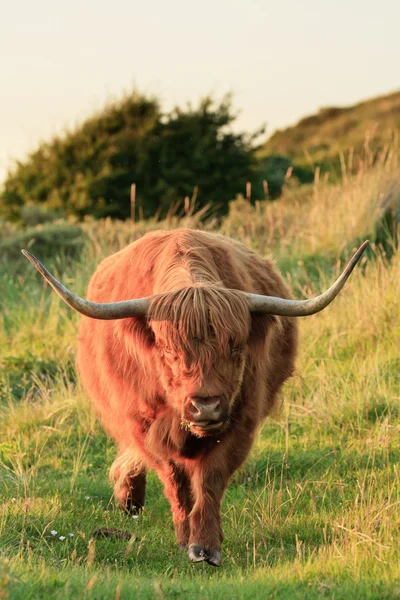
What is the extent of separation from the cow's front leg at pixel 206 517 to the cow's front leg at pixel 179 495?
163 mm

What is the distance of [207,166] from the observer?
24.7m

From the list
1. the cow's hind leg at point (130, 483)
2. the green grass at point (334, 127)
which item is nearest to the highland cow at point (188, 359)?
the cow's hind leg at point (130, 483)

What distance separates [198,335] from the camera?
14.6ft

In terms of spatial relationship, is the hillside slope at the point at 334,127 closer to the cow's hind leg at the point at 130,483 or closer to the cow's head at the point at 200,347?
the cow's hind leg at the point at 130,483

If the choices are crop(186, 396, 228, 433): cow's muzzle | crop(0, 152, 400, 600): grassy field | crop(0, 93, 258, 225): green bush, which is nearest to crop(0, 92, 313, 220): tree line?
crop(0, 93, 258, 225): green bush

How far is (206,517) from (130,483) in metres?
1.21

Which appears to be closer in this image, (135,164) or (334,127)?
(135,164)

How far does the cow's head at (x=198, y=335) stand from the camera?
4.32m

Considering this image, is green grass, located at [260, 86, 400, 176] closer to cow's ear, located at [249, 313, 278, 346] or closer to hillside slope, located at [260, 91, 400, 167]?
hillside slope, located at [260, 91, 400, 167]

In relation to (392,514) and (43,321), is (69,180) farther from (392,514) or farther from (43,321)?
(392,514)

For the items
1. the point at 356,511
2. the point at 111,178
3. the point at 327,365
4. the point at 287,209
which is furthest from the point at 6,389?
the point at 111,178

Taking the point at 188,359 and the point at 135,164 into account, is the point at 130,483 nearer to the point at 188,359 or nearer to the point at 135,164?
the point at 188,359

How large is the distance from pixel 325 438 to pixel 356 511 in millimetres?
1950

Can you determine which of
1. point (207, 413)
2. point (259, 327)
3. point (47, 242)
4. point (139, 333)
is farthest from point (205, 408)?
point (47, 242)
